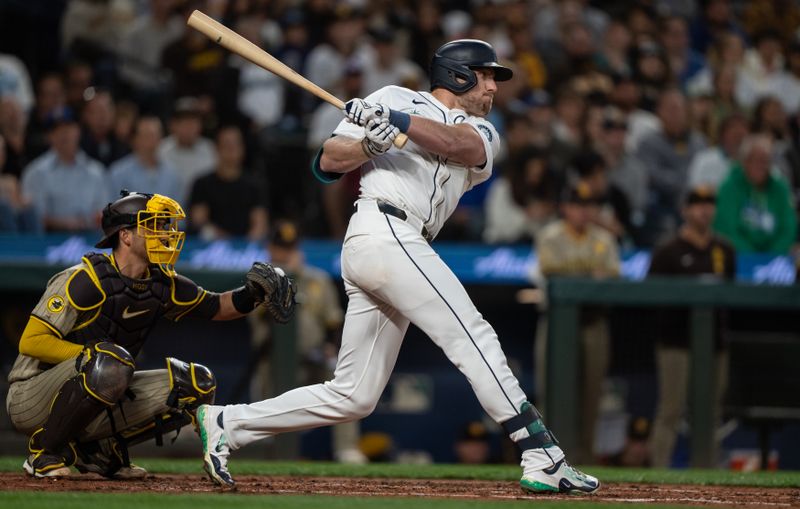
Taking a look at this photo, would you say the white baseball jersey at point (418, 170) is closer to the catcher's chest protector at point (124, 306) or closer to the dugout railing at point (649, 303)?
the catcher's chest protector at point (124, 306)

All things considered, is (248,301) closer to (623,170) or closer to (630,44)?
(623,170)

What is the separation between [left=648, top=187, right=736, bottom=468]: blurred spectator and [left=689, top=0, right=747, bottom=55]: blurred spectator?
538 centimetres

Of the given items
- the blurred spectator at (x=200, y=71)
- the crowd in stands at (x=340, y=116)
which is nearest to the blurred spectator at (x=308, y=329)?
the crowd in stands at (x=340, y=116)

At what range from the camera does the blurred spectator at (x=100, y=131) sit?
962 centimetres

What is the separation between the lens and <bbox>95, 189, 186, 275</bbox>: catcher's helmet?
520 cm

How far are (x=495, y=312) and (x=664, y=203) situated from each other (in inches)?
93.3

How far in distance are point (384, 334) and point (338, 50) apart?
6490mm

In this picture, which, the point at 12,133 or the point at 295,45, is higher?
the point at 295,45

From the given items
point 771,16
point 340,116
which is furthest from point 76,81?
point 771,16

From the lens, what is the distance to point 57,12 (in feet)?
35.1

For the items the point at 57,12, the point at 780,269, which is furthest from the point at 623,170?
the point at 57,12

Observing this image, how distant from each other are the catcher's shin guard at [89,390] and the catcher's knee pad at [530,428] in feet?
4.94

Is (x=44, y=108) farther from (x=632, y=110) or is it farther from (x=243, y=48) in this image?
(x=632, y=110)

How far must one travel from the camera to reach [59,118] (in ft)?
29.8
